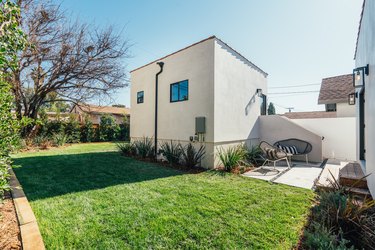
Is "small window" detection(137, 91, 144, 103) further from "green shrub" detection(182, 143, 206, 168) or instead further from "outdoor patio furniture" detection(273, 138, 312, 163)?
"outdoor patio furniture" detection(273, 138, 312, 163)

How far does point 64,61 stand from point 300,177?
49.8 ft

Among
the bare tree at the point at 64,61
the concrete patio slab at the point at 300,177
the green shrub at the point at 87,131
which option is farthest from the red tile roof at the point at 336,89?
the green shrub at the point at 87,131

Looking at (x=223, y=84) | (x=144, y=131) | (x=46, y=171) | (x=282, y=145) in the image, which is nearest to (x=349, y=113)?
(x=282, y=145)

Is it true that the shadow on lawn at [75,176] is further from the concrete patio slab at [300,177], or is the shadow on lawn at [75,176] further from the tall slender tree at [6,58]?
the concrete patio slab at [300,177]

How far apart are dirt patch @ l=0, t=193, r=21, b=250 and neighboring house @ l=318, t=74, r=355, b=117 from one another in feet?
53.6

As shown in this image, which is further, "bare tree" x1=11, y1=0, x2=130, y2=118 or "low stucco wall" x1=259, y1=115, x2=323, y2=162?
"bare tree" x1=11, y1=0, x2=130, y2=118

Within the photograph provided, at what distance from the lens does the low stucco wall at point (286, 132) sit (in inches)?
316

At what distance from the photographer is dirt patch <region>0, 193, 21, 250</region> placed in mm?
2284

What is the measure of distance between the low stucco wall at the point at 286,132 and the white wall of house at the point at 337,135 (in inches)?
41.6

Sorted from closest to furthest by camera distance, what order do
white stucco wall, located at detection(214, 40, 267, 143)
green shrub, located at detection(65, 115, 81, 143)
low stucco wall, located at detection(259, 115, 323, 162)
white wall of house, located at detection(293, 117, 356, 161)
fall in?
1. white stucco wall, located at detection(214, 40, 267, 143)
2. low stucco wall, located at detection(259, 115, 323, 162)
3. white wall of house, located at detection(293, 117, 356, 161)
4. green shrub, located at detection(65, 115, 81, 143)

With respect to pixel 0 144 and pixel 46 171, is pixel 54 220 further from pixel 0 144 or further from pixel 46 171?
pixel 46 171

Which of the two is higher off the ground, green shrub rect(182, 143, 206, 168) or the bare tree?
the bare tree

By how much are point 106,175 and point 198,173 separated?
2995mm

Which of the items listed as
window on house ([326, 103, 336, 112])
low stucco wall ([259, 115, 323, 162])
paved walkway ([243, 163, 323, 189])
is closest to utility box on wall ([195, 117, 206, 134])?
→ paved walkway ([243, 163, 323, 189])
